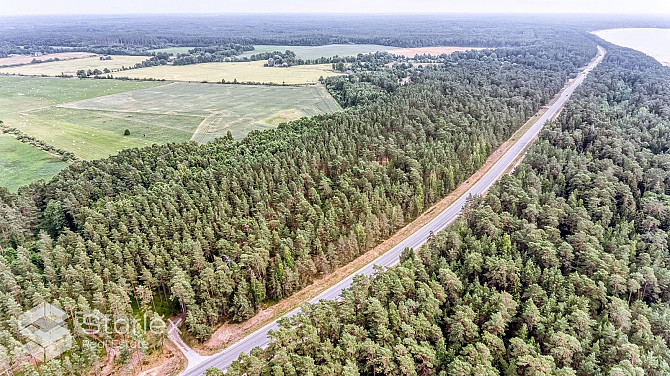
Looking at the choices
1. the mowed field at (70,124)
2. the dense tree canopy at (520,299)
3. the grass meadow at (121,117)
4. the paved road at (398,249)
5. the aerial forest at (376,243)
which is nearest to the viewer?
the dense tree canopy at (520,299)

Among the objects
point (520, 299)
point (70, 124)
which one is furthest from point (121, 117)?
point (520, 299)

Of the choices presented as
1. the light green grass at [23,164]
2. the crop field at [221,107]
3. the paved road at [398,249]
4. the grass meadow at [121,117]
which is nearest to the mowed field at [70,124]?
the grass meadow at [121,117]

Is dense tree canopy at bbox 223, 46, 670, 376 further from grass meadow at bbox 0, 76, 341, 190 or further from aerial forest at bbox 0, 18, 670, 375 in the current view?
grass meadow at bbox 0, 76, 341, 190

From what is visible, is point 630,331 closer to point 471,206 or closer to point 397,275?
point 397,275

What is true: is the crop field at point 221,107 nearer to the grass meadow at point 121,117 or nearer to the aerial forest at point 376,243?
the grass meadow at point 121,117

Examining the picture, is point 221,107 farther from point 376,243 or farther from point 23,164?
point 376,243
